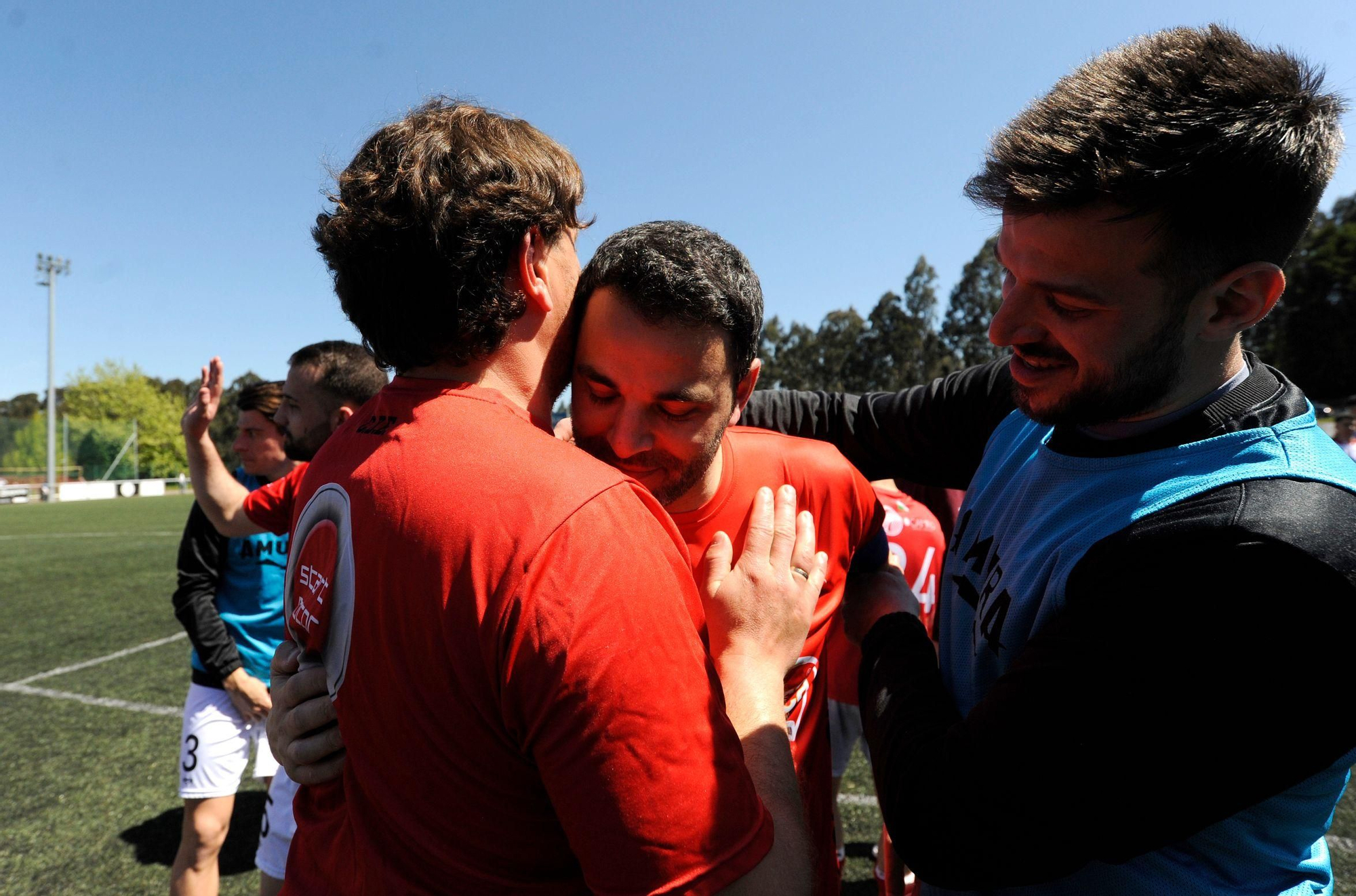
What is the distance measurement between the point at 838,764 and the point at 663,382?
120 inches

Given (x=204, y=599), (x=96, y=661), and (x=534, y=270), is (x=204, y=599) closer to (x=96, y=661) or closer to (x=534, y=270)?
(x=534, y=270)

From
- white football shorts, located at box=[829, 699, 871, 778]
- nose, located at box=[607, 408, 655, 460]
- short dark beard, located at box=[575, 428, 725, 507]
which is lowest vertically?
white football shorts, located at box=[829, 699, 871, 778]

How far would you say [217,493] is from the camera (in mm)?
3695

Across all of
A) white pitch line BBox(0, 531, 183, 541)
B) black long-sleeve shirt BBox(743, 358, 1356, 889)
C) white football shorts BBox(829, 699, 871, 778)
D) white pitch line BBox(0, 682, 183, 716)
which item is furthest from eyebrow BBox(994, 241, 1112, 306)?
white pitch line BBox(0, 531, 183, 541)

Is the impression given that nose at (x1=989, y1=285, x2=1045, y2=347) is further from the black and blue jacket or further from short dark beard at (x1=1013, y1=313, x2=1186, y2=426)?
the black and blue jacket

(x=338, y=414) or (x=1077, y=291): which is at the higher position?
(x=1077, y=291)

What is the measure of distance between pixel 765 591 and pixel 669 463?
0.57 metres

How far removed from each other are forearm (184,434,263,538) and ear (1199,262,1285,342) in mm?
3741

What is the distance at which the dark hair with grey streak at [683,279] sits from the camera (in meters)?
1.84

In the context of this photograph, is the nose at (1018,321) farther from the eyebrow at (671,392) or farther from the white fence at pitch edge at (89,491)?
the white fence at pitch edge at (89,491)

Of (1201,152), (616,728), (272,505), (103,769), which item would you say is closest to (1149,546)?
(1201,152)

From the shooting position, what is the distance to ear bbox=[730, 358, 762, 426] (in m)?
2.16

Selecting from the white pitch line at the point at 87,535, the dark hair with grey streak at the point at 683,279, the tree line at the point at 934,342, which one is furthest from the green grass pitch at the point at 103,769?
the tree line at the point at 934,342

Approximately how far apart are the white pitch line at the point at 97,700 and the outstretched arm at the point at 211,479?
12.9 feet
